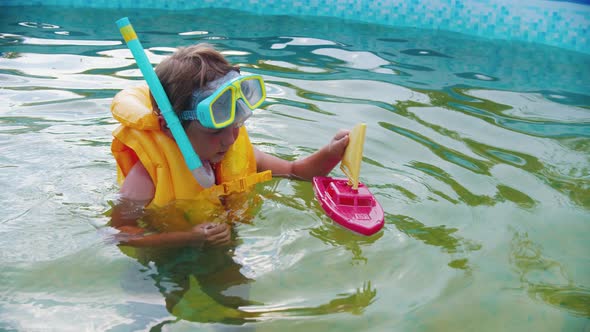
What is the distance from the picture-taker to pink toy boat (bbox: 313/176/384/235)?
326 cm

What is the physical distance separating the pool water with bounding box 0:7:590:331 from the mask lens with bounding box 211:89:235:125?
2.30ft

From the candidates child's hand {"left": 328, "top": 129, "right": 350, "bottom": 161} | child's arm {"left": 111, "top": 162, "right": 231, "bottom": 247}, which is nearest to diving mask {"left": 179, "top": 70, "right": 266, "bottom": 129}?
child's arm {"left": 111, "top": 162, "right": 231, "bottom": 247}

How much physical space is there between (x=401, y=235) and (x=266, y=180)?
875mm

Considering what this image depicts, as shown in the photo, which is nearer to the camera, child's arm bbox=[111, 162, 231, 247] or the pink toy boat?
child's arm bbox=[111, 162, 231, 247]

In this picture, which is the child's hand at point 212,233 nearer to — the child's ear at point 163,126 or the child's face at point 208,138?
the child's face at point 208,138

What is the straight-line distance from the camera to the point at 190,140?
3.16 metres

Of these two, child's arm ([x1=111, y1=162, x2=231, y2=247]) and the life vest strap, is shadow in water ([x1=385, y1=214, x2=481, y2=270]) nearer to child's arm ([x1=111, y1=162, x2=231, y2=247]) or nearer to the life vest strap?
the life vest strap

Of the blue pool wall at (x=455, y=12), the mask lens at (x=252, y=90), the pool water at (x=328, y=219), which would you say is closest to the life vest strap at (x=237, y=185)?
the pool water at (x=328, y=219)

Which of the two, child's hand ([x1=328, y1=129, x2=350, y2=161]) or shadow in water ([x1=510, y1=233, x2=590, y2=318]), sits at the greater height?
child's hand ([x1=328, y1=129, x2=350, y2=161])

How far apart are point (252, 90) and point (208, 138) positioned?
0.32 meters

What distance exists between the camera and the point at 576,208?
3785 mm

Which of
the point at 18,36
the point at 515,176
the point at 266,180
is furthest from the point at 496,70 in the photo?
the point at 18,36

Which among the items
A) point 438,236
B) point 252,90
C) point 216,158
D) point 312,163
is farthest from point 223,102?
point 438,236

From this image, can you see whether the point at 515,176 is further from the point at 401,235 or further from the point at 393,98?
the point at 393,98
